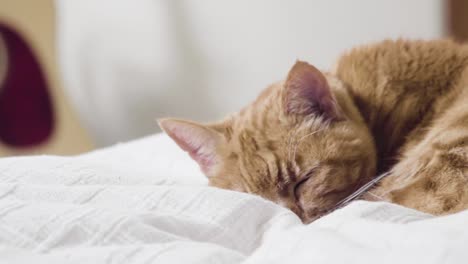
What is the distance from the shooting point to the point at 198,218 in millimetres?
767

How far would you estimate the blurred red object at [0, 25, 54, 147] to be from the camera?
265 centimetres

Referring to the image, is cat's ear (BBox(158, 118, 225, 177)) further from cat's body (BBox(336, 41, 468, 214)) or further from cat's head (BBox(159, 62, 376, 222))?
cat's body (BBox(336, 41, 468, 214))

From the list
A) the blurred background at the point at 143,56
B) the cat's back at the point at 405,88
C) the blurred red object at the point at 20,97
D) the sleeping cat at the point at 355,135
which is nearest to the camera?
the sleeping cat at the point at 355,135

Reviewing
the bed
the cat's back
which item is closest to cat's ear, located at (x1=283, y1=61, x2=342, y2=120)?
the cat's back

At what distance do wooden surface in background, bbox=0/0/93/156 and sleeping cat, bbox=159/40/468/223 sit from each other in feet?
5.65

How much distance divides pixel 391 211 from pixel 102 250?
37 centimetres

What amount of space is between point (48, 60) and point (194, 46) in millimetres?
798

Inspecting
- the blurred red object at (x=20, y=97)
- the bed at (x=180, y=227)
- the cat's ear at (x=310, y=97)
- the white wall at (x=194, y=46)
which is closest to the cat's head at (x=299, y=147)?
the cat's ear at (x=310, y=97)

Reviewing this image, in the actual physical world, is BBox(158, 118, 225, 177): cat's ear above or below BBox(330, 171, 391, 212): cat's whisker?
above

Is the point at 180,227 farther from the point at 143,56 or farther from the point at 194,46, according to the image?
the point at 143,56

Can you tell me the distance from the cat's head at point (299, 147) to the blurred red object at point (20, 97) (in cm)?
173

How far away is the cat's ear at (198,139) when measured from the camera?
46.3 inches

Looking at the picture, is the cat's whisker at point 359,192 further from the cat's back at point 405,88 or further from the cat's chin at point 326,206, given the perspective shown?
the cat's back at point 405,88

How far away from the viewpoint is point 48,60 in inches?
113
